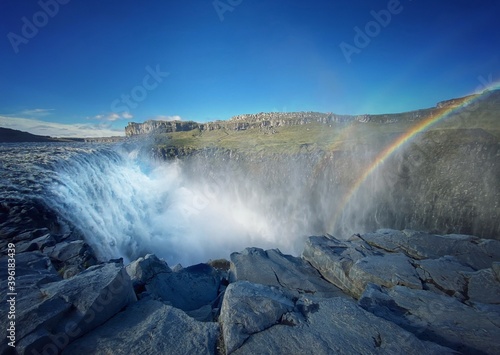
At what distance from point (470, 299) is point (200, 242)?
24.0 m

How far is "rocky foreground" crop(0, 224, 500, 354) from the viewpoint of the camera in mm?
4309

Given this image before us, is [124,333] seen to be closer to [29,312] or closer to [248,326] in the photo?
[29,312]

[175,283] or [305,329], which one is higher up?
[305,329]

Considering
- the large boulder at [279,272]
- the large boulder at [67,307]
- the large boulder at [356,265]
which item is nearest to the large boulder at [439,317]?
the large boulder at [356,265]

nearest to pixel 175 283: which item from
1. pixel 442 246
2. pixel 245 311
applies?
pixel 245 311

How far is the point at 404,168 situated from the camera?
2666 centimetres

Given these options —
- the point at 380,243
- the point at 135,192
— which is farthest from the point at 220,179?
the point at 380,243

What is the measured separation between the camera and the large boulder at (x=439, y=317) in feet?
16.7

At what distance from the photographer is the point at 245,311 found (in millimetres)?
5238

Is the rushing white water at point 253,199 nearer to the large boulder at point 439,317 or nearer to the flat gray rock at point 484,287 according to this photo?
the large boulder at point 439,317

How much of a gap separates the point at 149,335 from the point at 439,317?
23.9 feet

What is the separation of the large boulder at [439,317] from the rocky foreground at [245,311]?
0.09 feet

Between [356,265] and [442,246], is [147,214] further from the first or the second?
[442,246]

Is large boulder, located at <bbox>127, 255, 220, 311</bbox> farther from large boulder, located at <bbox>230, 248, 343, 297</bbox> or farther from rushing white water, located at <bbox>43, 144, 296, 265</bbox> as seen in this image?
rushing white water, located at <bbox>43, 144, 296, 265</bbox>
